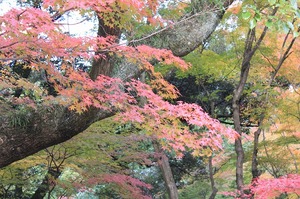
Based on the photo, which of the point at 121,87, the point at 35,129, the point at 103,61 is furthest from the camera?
the point at 121,87

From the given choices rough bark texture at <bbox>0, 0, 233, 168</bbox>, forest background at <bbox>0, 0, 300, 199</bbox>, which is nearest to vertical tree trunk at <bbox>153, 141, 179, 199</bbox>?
forest background at <bbox>0, 0, 300, 199</bbox>

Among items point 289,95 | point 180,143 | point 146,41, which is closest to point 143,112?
point 180,143

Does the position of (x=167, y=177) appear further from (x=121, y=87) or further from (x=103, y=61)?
(x=103, y=61)

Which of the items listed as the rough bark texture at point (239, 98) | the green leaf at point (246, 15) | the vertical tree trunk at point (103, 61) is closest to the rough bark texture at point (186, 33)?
the vertical tree trunk at point (103, 61)

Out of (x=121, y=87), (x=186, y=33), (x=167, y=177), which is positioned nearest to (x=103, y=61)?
(x=121, y=87)

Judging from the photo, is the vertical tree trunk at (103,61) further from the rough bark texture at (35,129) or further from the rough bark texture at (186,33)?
the rough bark texture at (186,33)

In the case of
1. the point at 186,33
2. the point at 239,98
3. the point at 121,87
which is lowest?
the point at 121,87

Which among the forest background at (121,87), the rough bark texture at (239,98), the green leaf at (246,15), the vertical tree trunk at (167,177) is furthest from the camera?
the vertical tree trunk at (167,177)

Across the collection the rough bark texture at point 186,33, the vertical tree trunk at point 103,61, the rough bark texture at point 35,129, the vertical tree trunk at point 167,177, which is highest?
the rough bark texture at point 186,33

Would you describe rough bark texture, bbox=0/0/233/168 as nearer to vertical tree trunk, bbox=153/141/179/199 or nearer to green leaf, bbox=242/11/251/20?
green leaf, bbox=242/11/251/20

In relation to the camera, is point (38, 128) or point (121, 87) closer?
point (38, 128)

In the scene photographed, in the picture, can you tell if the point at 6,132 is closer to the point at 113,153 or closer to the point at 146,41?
the point at 146,41

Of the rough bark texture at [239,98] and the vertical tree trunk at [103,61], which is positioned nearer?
the vertical tree trunk at [103,61]

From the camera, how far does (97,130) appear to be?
5449 millimetres
